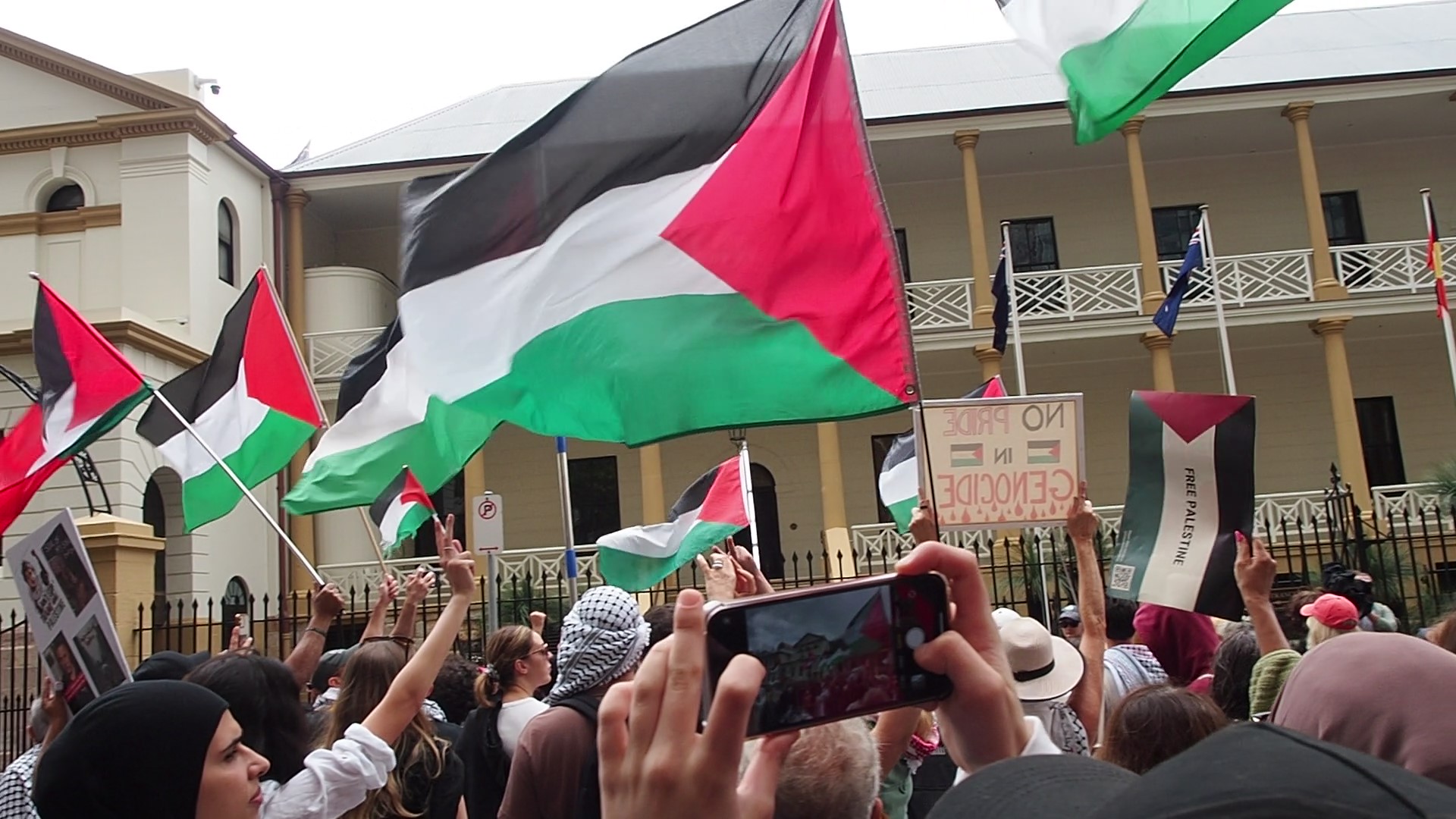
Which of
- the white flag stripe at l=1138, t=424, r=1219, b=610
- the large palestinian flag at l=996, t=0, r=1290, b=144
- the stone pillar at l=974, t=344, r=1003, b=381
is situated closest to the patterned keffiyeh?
the large palestinian flag at l=996, t=0, r=1290, b=144

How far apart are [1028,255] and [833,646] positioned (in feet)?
69.4

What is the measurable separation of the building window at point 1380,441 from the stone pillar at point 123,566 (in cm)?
1912

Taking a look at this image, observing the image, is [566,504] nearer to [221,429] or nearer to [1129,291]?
[221,429]

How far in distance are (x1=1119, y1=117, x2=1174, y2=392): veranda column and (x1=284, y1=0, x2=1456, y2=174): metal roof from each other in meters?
1.43

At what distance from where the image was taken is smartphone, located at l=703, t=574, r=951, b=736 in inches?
58.5

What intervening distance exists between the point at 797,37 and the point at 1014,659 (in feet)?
7.68

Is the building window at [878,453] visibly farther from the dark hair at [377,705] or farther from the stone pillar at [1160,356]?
the dark hair at [377,705]

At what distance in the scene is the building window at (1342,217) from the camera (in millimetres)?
21594

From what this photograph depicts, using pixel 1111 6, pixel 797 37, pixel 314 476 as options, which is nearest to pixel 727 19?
pixel 797 37

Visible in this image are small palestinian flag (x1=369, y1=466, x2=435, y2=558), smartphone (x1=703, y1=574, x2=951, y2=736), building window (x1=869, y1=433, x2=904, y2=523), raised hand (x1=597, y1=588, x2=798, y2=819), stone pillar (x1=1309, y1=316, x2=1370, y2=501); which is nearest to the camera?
raised hand (x1=597, y1=588, x2=798, y2=819)

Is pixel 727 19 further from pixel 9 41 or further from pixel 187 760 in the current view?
pixel 9 41

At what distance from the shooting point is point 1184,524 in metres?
5.26

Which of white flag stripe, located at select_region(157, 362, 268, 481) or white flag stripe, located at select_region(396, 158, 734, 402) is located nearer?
white flag stripe, located at select_region(396, 158, 734, 402)

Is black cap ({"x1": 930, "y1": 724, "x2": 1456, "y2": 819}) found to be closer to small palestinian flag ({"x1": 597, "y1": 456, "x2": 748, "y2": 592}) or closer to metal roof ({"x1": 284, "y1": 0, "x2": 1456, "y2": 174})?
small palestinian flag ({"x1": 597, "y1": 456, "x2": 748, "y2": 592})
